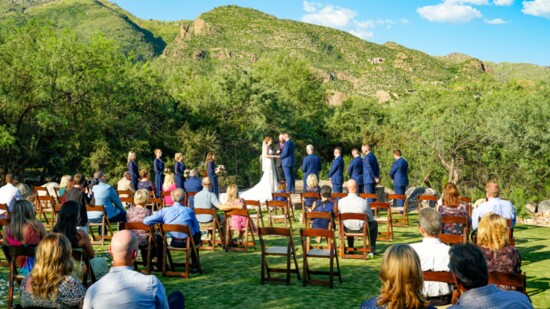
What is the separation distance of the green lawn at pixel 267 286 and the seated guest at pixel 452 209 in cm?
124

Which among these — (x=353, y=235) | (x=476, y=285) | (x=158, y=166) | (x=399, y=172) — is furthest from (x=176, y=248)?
(x=158, y=166)

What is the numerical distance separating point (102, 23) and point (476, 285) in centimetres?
14913

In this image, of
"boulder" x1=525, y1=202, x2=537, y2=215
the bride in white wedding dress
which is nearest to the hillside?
the bride in white wedding dress

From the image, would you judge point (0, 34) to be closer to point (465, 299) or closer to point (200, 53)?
point (465, 299)

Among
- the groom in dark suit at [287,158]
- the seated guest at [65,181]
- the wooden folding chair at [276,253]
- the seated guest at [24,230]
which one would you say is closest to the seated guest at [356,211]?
the wooden folding chair at [276,253]

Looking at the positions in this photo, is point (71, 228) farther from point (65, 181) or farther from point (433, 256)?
point (65, 181)

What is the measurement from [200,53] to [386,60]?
29.6 m

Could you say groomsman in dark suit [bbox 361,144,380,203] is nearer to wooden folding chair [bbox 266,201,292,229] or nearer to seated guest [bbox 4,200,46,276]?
wooden folding chair [bbox 266,201,292,229]

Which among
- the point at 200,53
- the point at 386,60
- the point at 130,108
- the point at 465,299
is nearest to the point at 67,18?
the point at 200,53

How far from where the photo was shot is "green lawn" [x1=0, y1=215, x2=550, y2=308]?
23.5 ft

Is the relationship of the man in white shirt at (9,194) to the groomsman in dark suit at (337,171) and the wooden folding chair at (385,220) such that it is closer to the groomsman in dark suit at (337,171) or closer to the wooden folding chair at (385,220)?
the wooden folding chair at (385,220)

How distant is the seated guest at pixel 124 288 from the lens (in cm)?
418

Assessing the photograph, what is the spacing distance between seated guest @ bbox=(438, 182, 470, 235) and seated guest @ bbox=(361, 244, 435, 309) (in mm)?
5913

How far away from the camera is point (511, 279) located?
5172 millimetres
